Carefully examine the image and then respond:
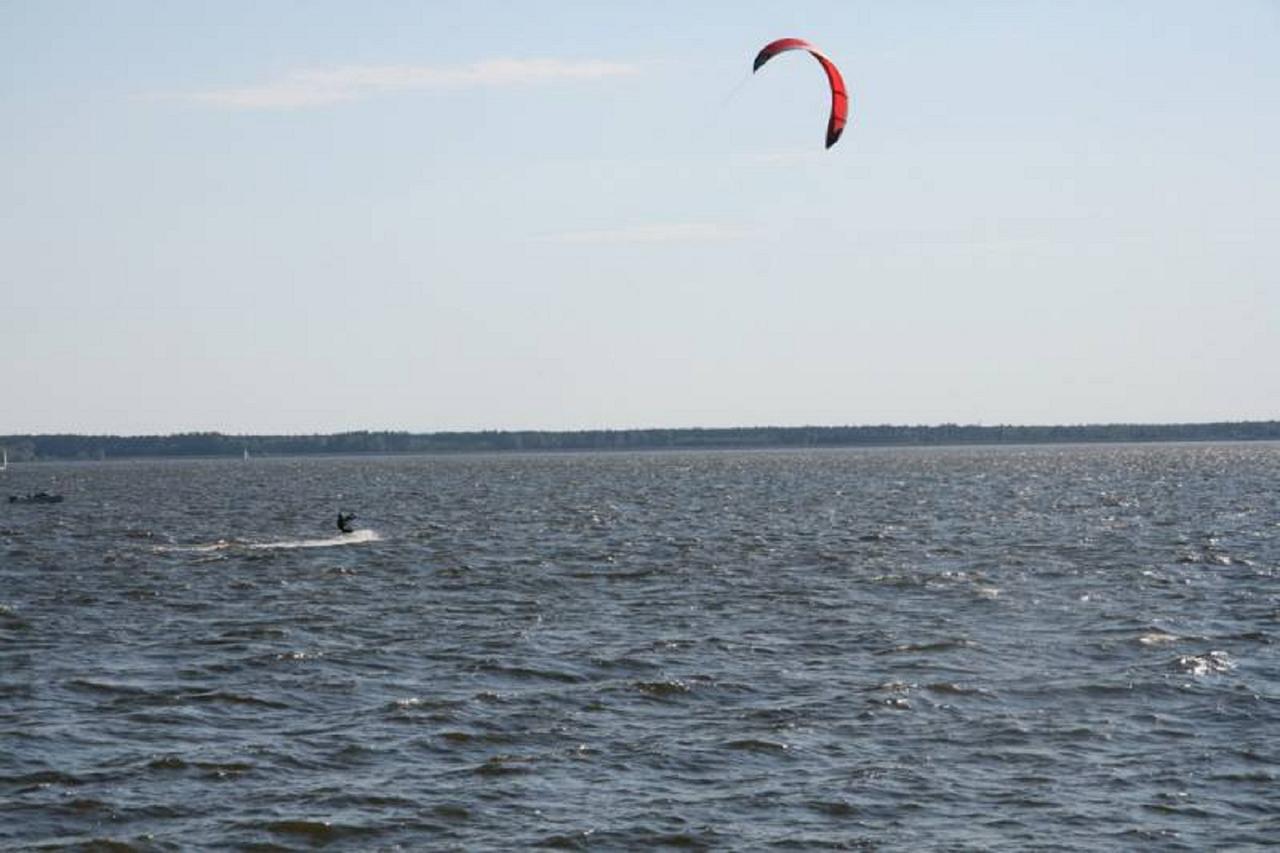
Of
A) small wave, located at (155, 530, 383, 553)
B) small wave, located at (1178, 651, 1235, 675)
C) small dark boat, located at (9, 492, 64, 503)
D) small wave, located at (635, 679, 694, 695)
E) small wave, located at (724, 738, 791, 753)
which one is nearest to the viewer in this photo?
small wave, located at (724, 738, 791, 753)

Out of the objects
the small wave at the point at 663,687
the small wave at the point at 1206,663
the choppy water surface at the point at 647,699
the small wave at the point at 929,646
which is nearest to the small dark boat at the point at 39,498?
the choppy water surface at the point at 647,699

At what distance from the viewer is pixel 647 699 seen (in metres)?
28.6

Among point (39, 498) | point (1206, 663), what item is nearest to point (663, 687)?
point (1206, 663)

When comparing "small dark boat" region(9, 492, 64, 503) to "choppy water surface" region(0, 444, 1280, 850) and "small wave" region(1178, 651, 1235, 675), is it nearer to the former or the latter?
"choppy water surface" region(0, 444, 1280, 850)

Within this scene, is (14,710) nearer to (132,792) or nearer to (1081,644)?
(132,792)

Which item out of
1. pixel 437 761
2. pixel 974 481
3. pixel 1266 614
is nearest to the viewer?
pixel 437 761

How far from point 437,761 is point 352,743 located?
1.65 m

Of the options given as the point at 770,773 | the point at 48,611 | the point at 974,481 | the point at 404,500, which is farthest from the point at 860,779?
the point at 974,481

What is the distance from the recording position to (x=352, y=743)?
2528 centimetres

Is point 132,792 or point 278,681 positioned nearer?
point 132,792

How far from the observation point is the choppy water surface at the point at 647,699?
840 inches

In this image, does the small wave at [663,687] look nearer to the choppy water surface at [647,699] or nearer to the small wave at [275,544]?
the choppy water surface at [647,699]

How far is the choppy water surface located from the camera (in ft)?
70.0

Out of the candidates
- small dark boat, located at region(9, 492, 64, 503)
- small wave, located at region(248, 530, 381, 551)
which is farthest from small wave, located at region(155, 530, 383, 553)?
small dark boat, located at region(9, 492, 64, 503)
